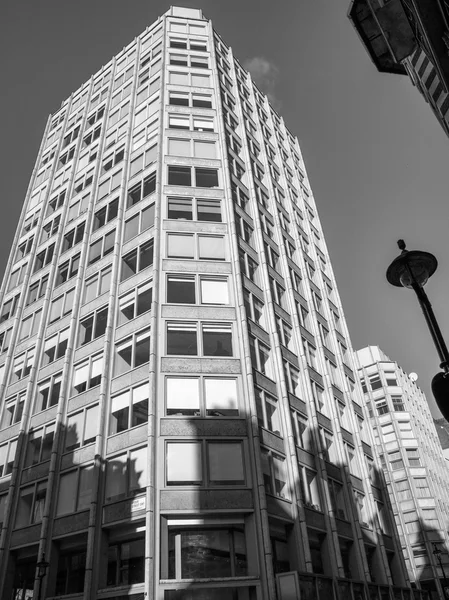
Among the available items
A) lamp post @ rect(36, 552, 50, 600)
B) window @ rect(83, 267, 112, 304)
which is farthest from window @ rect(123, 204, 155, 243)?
lamp post @ rect(36, 552, 50, 600)

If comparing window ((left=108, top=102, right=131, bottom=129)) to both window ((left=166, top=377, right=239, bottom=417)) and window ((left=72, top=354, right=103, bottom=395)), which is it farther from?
window ((left=166, top=377, right=239, bottom=417))

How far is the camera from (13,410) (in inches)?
1363

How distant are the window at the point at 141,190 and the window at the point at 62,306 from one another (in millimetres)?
7808

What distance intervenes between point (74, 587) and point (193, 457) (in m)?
8.13

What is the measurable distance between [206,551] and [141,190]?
25118 millimetres

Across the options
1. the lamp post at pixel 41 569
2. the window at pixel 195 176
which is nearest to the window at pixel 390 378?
the window at pixel 195 176

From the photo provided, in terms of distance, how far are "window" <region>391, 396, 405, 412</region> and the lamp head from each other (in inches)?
2643

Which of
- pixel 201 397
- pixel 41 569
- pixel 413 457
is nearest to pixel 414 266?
pixel 201 397

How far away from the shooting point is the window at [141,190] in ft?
124

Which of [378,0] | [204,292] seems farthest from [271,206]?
[378,0]

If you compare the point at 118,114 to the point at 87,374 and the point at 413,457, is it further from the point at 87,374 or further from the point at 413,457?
the point at 413,457

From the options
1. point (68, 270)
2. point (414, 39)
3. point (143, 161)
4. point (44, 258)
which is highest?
point (143, 161)

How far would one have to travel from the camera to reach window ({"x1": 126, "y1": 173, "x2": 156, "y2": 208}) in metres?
37.9

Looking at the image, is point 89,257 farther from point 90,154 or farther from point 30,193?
point 30,193
